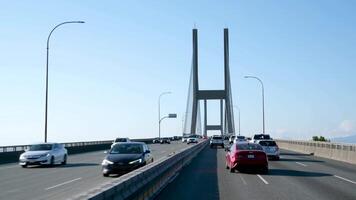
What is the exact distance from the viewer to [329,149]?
A: 43.7 m

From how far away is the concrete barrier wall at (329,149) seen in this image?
3697 centimetres

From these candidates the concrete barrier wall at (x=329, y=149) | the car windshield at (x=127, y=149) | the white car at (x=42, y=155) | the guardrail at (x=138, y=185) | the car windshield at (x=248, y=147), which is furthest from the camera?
the concrete barrier wall at (x=329, y=149)

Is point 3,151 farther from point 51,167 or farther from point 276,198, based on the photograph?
point 276,198

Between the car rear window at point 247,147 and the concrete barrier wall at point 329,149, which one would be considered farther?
the concrete barrier wall at point 329,149

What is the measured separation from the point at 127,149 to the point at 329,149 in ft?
77.4

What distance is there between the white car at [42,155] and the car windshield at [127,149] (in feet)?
28.6

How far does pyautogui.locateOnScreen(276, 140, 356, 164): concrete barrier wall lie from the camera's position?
3697 centimetres

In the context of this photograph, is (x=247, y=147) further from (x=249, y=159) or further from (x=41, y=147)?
(x=41, y=147)

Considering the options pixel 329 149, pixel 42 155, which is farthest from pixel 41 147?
pixel 329 149

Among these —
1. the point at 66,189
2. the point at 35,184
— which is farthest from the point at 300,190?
the point at 35,184

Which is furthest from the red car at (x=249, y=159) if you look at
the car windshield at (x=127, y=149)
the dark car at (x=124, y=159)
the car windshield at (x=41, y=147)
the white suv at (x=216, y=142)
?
the white suv at (x=216, y=142)

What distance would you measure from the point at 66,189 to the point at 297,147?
44.2 m

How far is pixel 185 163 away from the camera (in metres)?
32.7

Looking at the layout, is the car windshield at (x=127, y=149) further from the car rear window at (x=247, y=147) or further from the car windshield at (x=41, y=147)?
the car windshield at (x=41, y=147)
